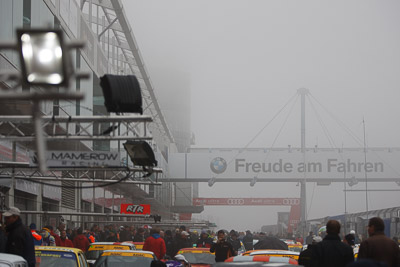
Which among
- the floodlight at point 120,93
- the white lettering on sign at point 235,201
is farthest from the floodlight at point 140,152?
the white lettering on sign at point 235,201

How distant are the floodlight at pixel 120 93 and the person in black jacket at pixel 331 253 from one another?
9.83 feet

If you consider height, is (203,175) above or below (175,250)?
above

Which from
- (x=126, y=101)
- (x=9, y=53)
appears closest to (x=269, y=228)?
(x=9, y=53)

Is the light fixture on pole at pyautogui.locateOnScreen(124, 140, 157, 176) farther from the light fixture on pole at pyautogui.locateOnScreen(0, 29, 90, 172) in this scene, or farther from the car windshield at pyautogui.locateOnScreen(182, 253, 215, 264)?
the light fixture on pole at pyautogui.locateOnScreen(0, 29, 90, 172)

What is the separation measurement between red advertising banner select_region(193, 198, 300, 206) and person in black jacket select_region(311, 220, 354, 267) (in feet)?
314

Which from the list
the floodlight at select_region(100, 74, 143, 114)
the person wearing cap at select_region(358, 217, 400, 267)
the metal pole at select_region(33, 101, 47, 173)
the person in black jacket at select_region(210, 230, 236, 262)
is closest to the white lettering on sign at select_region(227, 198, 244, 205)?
the person in black jacket at select_region(210, 230, 236, 262)

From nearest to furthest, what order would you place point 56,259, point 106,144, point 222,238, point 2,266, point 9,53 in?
point 2,266 → point 56,259 → point 222,238 → point 9,53 → point 106,144

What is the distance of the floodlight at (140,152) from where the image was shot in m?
14.1

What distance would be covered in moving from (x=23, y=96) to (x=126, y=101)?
4470mm

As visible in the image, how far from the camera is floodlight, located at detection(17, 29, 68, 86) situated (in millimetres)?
6082

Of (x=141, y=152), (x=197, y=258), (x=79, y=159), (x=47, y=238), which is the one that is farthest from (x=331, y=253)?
(x=47, y=238)

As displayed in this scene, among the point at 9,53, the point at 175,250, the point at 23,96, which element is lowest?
the point at 175,250

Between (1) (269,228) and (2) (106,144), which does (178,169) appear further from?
(1) (269,228)

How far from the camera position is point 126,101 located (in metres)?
11.0
